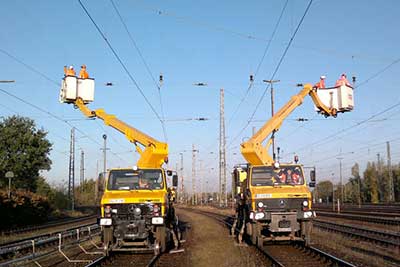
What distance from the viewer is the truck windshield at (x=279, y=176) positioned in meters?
17.8

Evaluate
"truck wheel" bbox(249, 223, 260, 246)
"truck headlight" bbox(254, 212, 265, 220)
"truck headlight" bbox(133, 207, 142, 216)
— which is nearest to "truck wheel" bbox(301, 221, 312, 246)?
"truck headlight" bbox(254, 212, 265, 220)

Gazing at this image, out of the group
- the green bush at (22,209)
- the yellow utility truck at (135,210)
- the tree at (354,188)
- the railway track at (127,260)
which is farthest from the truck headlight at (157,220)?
the tree at (354,188)

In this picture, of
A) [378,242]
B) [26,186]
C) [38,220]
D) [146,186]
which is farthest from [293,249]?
[26,186]

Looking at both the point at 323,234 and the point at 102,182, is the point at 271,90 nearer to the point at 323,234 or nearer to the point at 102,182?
the point at 323,234

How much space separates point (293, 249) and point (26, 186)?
42028mm

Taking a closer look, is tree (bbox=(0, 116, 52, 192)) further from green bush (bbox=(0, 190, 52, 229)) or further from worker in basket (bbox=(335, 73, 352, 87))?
worker in basket (bbox=(335, 73, 352, 87))

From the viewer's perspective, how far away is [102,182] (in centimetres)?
1641

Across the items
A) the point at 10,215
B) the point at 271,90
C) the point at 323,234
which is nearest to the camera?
the point at 323,234

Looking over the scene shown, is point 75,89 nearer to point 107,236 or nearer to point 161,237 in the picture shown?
point 107,236

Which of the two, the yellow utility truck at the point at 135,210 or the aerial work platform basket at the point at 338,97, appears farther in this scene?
the aerial work platform basket at the point at 338,97

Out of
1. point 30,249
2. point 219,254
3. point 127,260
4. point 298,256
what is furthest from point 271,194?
point 30,249

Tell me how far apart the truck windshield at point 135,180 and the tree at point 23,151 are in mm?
37314

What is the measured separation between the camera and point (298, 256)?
49.3ft

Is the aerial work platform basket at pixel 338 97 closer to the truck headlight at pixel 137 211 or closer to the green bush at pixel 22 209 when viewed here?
the truck headlight at pixel 137 211
